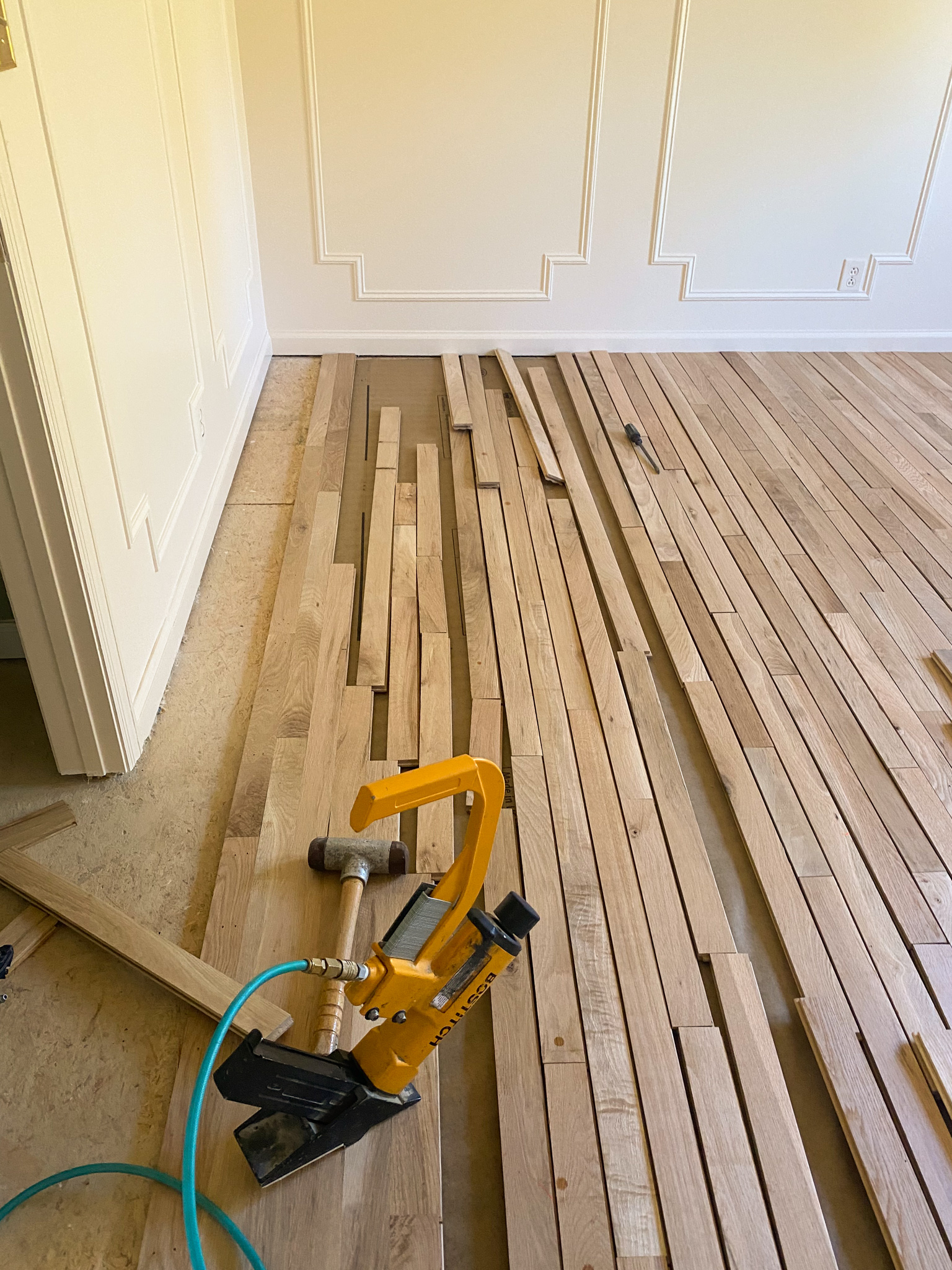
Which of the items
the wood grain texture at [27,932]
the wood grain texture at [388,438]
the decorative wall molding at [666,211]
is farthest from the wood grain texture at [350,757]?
the decorative wall molding at [666,211]

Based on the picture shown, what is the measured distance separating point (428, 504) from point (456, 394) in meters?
1.03

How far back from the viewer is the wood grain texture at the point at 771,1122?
55.6 inches

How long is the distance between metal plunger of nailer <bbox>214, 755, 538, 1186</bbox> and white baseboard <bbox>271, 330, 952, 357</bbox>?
3724 mm

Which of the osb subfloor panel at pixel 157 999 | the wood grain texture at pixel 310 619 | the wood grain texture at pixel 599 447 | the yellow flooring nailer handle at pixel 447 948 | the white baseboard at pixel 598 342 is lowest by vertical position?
the osb subfloor panel at pixel 157 999

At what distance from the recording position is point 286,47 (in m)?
3.93

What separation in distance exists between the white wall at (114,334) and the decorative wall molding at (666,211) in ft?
6.69

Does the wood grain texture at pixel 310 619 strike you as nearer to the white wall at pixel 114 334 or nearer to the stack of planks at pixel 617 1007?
A: the white wall at pixel 114 334

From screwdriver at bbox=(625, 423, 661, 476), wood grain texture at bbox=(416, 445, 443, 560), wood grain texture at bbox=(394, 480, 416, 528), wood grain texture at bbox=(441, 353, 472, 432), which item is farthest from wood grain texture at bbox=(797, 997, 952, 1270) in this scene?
wood grain texture at bbox=(441, 353, 472, 432)

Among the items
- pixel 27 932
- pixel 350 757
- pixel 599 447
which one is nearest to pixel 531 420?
pixel 599 447

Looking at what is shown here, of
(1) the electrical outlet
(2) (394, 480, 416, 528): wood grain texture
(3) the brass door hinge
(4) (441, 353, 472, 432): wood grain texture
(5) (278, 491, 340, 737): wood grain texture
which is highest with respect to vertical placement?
(3) the brass door hinge

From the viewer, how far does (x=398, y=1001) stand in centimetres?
138

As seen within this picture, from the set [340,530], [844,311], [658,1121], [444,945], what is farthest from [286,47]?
[658,1121]

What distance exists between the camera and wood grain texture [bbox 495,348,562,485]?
355 centimetres

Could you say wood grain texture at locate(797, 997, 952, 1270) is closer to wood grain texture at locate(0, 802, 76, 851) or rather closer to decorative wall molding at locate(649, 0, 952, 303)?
wood grain texture at locate(0, 802, 76, 851)
